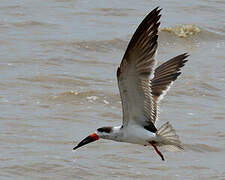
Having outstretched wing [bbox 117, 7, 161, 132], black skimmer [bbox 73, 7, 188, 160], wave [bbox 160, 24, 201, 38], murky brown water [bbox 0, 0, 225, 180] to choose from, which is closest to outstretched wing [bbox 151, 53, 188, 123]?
black skimmer [bbox 73, 7, 188, 160]

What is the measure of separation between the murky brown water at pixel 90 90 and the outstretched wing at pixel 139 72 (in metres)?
1.47

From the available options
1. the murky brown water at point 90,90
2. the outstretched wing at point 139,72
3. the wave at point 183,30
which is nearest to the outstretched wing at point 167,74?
the outstretched wing at point 139,72

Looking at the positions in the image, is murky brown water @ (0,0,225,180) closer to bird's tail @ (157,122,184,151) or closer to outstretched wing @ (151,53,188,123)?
outstretched wing @ (151,53,188,123)

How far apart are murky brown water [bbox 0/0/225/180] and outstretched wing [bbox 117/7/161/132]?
1.47m

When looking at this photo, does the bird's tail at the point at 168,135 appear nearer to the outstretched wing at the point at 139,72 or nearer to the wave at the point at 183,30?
the outstretched wing at the point at 139,72

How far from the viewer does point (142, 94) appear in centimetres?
765

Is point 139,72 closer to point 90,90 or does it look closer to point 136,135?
point 136,135

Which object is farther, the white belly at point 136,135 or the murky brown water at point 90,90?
the murky brown water at point 90,90

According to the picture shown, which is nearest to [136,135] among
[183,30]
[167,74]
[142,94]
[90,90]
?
[142,94]

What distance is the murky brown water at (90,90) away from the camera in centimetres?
943

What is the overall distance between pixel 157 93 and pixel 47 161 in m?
1.59

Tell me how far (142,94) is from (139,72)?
0.85 feet

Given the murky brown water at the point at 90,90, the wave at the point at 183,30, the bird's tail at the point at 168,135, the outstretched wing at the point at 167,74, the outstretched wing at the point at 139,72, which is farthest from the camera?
the wave at the point at 183,30

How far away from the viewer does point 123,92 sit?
7.55 m
